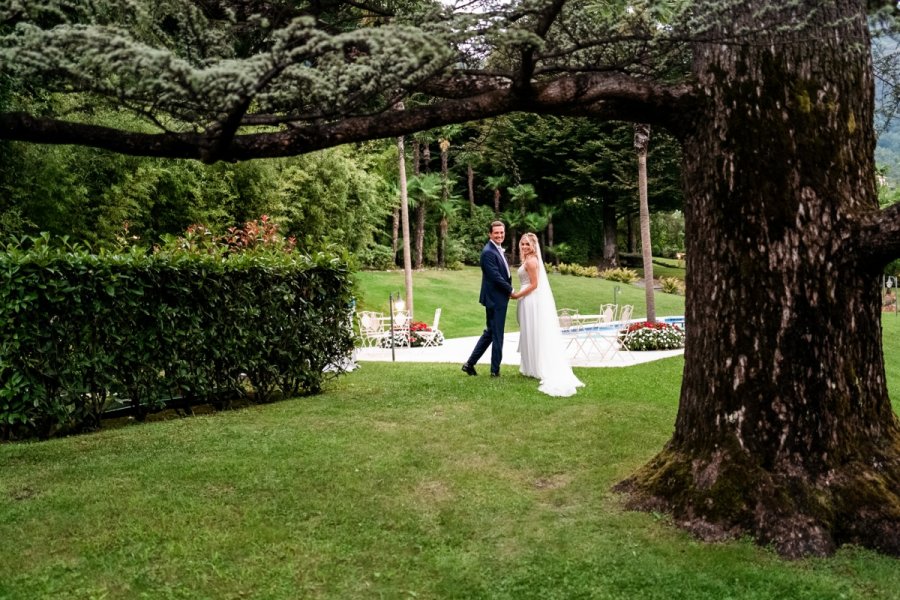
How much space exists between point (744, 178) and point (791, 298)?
75 cm

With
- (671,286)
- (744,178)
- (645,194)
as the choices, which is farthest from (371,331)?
(671,286)

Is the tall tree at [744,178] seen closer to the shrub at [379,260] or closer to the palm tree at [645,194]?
the palm tree at [645,194]

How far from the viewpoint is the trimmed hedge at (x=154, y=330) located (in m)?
6.72

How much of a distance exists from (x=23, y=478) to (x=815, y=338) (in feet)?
17.8

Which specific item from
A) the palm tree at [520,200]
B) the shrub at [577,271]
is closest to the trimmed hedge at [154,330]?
the shrub at [577,271]

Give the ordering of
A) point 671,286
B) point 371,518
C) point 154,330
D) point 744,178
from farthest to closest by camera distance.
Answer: point 671,286, point 154,330, point 371,518, point 744,178

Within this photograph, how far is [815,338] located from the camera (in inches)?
167

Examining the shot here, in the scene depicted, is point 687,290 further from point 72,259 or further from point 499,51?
point 72,259

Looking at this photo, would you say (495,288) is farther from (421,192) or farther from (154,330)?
(421,192)

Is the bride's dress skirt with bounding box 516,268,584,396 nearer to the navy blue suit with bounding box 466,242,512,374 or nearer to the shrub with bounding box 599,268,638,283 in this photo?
the navy blue suit with bounding box 466,242,512,374

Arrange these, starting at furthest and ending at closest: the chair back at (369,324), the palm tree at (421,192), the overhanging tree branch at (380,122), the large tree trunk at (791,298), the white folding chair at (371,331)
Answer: the palm tree at (421,192) → the chair back at (369,324) → the white folding chair at (371,331) → the large tree trunk at (791,298) → the overhanging tree branch at (380,122)

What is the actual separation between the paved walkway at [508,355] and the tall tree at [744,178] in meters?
7.63

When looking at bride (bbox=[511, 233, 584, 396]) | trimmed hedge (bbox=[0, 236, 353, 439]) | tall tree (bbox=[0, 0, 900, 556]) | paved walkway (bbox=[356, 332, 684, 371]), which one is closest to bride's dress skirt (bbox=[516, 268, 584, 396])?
bride (bbox=[511, 233, 584, 396])

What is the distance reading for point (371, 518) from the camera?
4656 millimetres
